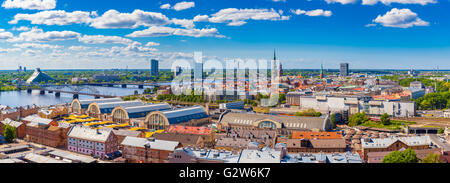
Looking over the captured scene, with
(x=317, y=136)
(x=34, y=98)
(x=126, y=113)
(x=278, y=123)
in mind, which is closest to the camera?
(x=317, y=136)

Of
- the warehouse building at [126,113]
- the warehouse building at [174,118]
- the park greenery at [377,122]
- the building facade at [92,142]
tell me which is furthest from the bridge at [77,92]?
the park greenery at [377,122]

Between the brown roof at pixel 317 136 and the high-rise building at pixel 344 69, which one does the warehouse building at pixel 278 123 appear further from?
the high-rise building at pixel 344 69

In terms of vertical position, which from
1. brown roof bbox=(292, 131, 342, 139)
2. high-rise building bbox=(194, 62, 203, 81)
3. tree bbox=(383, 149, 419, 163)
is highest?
high-rise building bbox=(194, 62, 203, 81)

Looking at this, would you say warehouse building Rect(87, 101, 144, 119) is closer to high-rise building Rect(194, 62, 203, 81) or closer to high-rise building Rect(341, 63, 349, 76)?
high-rise building Rect(194, 62, 203, 81)

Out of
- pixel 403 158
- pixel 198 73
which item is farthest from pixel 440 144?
pixel 198 73

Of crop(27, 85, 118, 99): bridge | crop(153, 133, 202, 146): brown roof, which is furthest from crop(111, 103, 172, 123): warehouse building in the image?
crop(27, 85, 118, 99): bridge

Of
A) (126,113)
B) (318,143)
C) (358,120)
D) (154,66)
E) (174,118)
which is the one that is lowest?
(358,120)

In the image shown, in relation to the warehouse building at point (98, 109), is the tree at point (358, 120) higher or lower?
lower

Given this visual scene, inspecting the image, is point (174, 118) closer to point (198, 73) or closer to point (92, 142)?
point (92, 142)

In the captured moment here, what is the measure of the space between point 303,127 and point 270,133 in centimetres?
211

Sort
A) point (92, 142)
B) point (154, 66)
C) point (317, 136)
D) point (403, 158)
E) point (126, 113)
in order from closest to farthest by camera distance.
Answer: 1. point (403, 158)
2. point (92, 142)
3. point (317, 136)
4. point (126, 113)
5. point (154, 66)

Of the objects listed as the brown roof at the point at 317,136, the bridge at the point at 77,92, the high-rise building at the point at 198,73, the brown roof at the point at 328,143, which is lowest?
the brown roof at the point at 328,143
